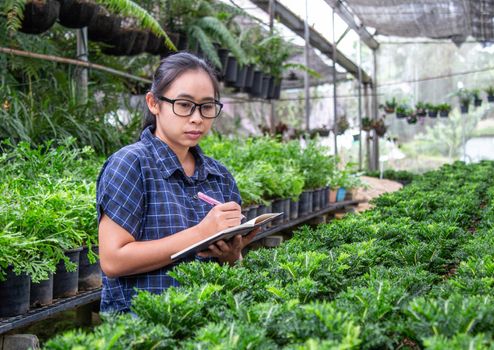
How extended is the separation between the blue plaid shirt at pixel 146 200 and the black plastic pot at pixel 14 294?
894mm

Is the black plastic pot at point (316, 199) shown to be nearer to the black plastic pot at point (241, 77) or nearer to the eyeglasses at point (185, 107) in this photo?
the black plastic pot at point (241, 77)

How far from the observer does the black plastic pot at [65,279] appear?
3.20 meters

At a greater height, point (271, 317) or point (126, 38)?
point (126, 38)

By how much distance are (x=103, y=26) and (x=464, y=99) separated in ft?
31.9

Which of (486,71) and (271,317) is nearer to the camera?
(271,317)

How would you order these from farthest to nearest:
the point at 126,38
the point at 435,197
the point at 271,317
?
1. the point at 126,38
2. the point at 435,197
3. the point at 271,317

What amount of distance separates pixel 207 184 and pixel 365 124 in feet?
43.2

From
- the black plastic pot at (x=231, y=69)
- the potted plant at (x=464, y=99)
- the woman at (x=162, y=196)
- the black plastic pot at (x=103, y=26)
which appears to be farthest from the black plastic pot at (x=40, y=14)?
the potted plant at (x=464, y=99)

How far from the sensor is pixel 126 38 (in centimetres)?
636

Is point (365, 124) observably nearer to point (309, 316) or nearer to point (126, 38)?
point (126, 38)

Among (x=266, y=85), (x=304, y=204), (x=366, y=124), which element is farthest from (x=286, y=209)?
(x=366, y=124)

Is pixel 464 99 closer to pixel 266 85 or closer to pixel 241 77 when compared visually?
pixel 266 85

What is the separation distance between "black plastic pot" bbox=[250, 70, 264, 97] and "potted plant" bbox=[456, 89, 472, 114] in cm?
553

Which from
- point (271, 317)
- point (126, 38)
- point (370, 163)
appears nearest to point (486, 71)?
point (370, 163)
